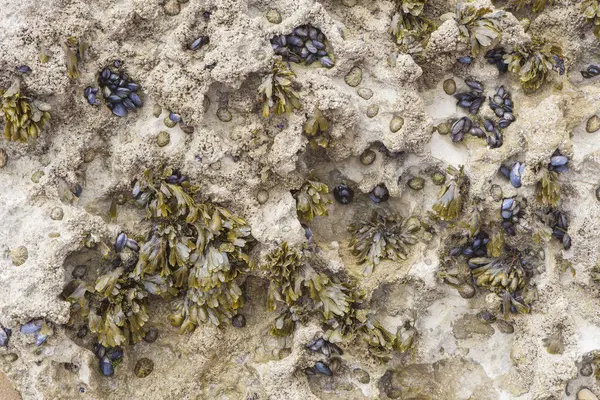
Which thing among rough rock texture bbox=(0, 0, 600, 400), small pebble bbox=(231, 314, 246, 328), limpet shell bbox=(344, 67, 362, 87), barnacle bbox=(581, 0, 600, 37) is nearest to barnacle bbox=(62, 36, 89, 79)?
rough rock texture bbox=(0, 0, 600, 400)

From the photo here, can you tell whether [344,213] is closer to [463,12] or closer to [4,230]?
[463,12]

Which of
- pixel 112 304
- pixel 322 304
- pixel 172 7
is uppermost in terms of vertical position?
pixel 172 7

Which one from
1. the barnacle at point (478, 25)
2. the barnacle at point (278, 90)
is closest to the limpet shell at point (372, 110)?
the barnacle at point (278, 90)

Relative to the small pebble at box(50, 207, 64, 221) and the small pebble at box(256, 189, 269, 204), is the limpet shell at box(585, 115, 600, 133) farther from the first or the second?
the small pebble at box(50, 207, 64, 221)

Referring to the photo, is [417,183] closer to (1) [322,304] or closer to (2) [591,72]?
(1) [322,304]

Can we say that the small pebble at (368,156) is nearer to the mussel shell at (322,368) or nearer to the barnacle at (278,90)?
the barnacle at (278,90)

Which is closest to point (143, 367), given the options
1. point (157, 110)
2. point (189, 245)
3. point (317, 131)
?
point (189, 245)

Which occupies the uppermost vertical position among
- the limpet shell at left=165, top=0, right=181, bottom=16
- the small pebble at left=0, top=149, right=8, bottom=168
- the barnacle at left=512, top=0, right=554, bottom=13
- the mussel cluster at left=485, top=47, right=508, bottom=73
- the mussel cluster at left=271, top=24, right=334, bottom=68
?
the limpet shell at left=165, top=0, right=181, bottom=16
